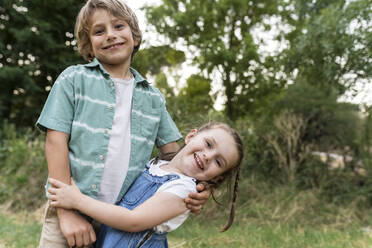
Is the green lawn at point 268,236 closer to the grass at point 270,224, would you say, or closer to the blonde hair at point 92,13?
the grass at point 270,224

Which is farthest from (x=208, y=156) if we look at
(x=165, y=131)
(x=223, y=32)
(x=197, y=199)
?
(x=223, y=32)

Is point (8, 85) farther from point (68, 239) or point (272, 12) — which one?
point (68, 239)

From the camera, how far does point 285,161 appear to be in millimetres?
4992

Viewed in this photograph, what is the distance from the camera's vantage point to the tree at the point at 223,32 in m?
5.82

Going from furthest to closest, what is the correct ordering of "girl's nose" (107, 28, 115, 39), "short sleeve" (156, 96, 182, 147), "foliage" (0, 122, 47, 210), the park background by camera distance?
"foliage" (0, 122, 47, 210)
the park background
"short sleeve" (156, 96, 182, 147)
"girl's nose" (107, 28, 115, 39)

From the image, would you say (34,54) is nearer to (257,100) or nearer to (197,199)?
(257,100)

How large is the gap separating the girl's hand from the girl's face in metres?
0.53

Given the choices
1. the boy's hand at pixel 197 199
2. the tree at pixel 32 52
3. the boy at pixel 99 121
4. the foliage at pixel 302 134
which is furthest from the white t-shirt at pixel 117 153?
the tree at pixel 32 52

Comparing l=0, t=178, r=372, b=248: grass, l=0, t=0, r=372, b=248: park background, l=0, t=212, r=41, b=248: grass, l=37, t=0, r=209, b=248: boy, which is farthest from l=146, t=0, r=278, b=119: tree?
l=37, t=0, r=209, b=248: boy

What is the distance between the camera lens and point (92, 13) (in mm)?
1649

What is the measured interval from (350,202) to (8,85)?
6.74 m

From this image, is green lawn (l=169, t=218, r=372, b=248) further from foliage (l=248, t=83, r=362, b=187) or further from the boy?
the boy

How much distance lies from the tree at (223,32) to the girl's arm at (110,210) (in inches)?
181

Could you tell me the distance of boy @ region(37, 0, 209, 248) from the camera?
56.8 inches
